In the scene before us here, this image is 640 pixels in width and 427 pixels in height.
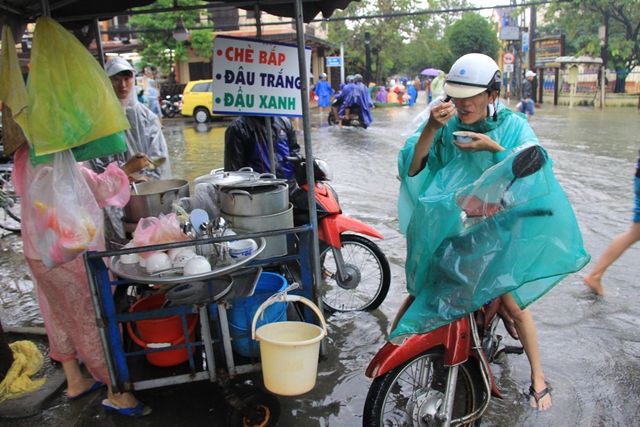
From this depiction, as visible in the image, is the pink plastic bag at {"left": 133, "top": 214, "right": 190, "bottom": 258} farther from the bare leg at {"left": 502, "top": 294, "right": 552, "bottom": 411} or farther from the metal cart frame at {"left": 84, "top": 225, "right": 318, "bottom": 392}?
the bare leg at {"left": 502, "top": 294, "right": 552, "bottom": 411}

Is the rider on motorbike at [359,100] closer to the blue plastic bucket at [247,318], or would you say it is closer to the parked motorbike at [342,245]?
the parked motorbike at [342,245]

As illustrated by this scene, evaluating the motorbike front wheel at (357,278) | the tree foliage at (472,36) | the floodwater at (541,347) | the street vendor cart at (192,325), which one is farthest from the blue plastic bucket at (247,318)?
the tree foliage at (472,36)

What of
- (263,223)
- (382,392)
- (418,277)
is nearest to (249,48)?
(263,223)

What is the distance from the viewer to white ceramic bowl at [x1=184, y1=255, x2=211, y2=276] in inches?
93.2

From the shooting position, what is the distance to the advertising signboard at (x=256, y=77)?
3.17 meters

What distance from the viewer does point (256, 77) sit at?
3.21 meters

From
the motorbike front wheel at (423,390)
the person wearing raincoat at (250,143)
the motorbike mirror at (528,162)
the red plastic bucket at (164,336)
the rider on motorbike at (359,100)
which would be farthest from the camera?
the rider on motorbike at (359,100)

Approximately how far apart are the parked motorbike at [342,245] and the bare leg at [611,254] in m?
1.67

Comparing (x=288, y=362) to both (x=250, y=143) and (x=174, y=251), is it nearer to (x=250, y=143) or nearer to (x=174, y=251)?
(x=174, y=251)

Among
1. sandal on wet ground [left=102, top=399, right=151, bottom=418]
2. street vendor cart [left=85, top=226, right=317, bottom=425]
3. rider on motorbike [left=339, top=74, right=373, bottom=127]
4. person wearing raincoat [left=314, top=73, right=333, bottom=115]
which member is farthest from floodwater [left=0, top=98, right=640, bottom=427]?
person wearing raincoat [left=314, top=73, right=333, bottom=115]

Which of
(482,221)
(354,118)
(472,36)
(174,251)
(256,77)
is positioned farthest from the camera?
(472,36)

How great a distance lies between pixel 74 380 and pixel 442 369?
2059 millimetres

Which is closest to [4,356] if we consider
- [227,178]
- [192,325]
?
[192,325]

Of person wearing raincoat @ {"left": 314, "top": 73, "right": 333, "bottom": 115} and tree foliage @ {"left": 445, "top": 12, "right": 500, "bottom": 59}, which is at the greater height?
tree foliage @ {"left": 445, "top": 12, "right": 500, "bottom": 59}
